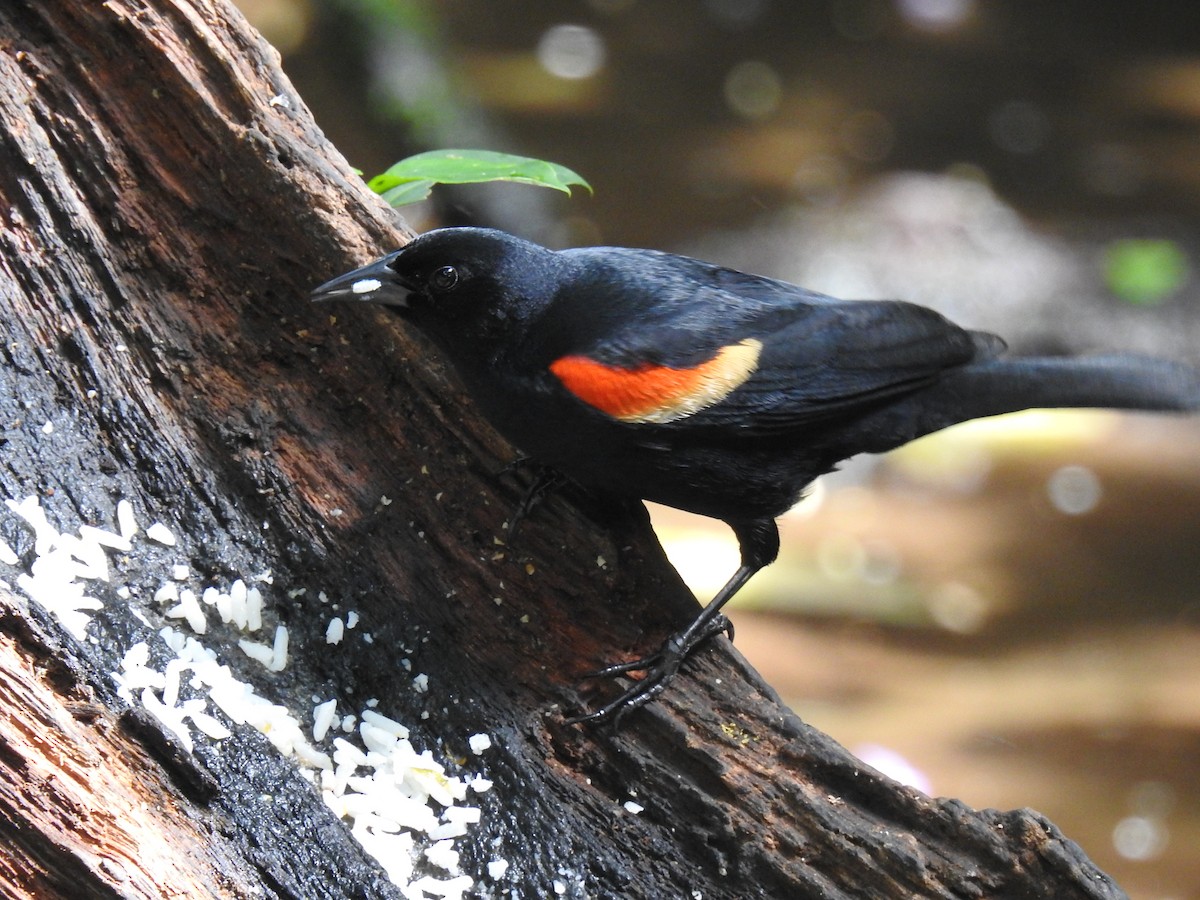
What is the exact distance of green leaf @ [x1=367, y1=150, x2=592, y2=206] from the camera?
7.77 ft

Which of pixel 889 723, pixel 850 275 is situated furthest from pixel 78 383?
pixel 850 275

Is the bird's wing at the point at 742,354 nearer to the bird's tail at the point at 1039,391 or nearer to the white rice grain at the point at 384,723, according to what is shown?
the bird's tail at the point at 1039,391

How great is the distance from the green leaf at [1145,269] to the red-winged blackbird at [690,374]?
4.83 meters

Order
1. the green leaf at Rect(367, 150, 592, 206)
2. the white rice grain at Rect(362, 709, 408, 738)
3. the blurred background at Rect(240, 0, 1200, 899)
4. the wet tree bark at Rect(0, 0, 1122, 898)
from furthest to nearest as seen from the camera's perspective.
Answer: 1. the blurred background at Rect(240, 0, 1200, 899)
2. the green leaf at Rect(367, 150, 592, 206)
3. the white rice grain at Rect(362, 709, 408, 738)
4. the wet tree bark at Rect(0, 0, 1122, 898)

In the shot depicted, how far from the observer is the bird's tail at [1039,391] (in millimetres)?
2072

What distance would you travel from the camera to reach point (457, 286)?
6.97 ft

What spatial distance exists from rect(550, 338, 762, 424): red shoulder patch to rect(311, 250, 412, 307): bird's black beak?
0.34 meters

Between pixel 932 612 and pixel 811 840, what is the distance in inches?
132

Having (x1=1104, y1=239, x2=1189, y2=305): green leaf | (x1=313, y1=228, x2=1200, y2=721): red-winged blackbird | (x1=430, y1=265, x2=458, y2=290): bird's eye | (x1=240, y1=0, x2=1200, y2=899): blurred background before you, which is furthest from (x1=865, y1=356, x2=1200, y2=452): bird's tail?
(x1=1104, y1=239, x2=1189, y2=305): green leaf

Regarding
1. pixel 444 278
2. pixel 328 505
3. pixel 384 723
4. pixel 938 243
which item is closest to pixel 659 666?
pixel 384 723

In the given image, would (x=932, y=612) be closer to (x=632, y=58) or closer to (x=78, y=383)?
(x=78, y=383)

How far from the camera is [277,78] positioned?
229 centimetres

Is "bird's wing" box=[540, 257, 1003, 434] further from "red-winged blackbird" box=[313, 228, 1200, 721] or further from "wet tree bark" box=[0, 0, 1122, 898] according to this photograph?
"wet tree bark" box=[0, 0, 1122, 898]

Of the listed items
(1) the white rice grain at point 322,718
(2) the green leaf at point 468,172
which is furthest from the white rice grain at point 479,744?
(2) the green leaf at point 468,172
